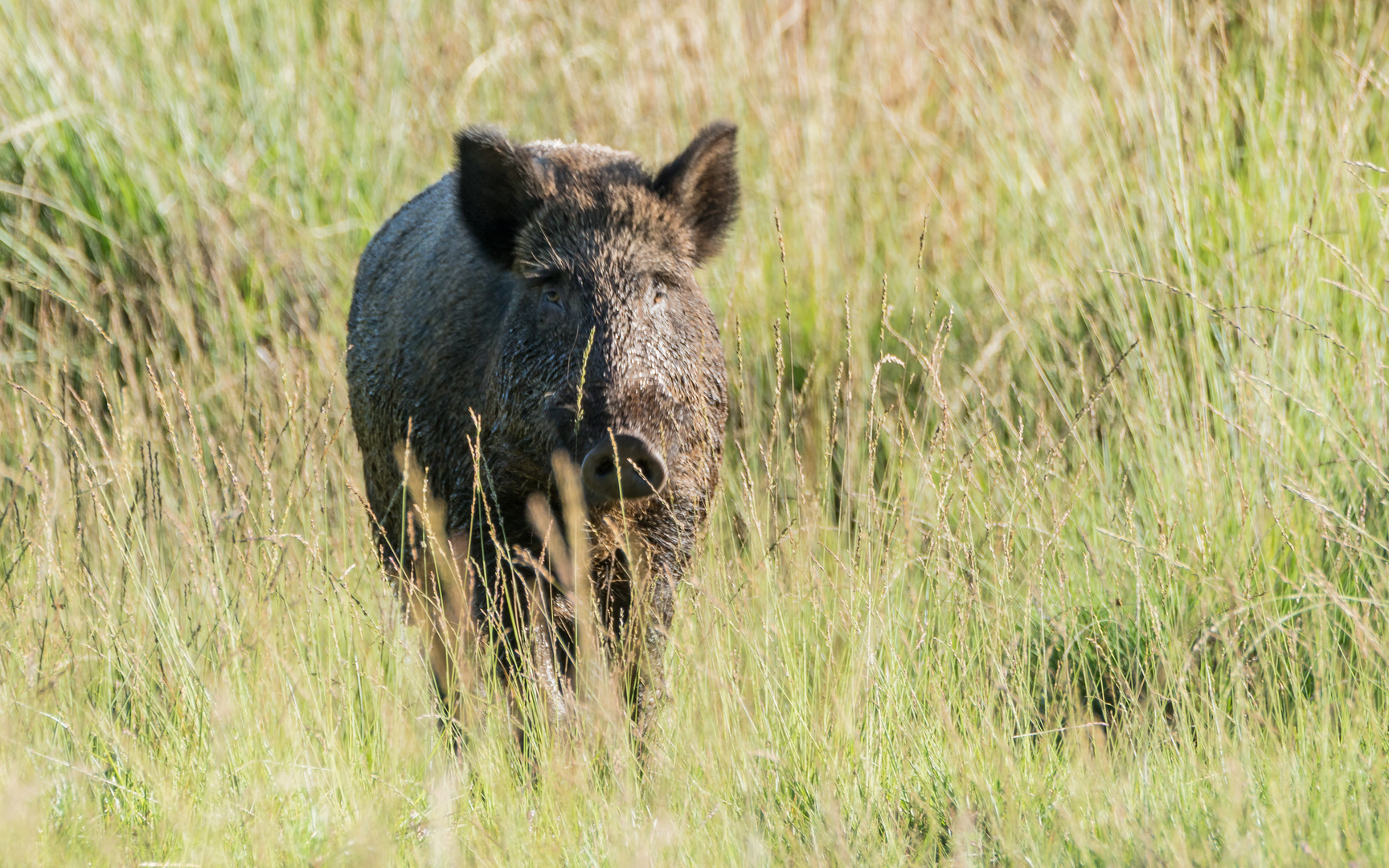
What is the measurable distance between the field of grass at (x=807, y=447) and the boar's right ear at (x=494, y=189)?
0.69m

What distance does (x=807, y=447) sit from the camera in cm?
521

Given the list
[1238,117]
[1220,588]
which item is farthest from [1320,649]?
[1238,117]

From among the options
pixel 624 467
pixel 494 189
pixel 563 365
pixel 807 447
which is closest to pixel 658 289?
pixel 563 365

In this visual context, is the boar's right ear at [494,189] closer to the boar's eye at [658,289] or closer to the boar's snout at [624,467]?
the boar's eye at [658,289]

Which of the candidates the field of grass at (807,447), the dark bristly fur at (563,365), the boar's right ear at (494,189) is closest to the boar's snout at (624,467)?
the dark bristly fur at (563,365)

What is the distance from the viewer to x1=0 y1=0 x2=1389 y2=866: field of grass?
265 cm

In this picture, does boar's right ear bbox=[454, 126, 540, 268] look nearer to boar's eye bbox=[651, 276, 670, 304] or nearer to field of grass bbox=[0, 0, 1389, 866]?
boar's eye bbox=[651, 276, 670, 304]

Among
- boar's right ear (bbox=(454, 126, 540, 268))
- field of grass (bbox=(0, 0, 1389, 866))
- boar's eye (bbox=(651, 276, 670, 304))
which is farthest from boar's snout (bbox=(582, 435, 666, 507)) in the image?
boar's right ear (bbox=(454, 126, 540, 268))

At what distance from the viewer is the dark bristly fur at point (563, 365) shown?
333 centimetres

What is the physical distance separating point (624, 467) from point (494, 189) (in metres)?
1.14

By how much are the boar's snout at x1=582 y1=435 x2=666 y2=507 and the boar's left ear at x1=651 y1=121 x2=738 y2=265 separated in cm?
106

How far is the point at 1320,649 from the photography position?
2.77 metres

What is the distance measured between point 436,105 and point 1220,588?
490cm

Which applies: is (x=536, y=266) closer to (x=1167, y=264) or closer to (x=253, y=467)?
(x=253, y=467)
